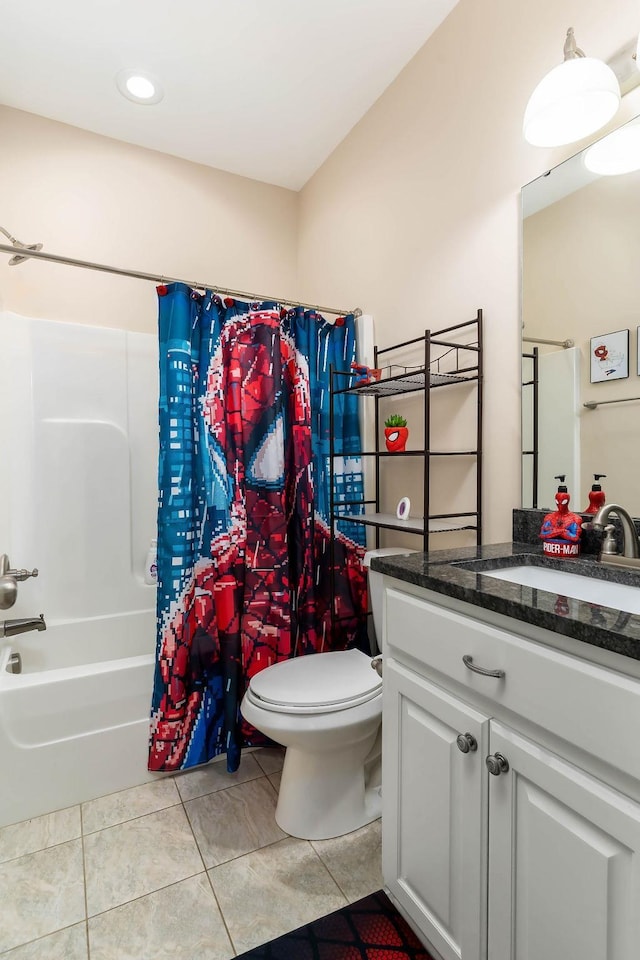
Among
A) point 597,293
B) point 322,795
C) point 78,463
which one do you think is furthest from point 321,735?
point 78,463

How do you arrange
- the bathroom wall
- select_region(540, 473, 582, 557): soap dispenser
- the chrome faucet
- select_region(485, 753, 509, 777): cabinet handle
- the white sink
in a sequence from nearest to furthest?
1. select_region(485, 753, 509, 777): cabinet handle
2. the white sink
3. the chrome faucet
4. select_region(540, 473, 582, 557): soap dispenser
5. the bathroom wall

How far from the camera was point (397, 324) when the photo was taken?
197 cm

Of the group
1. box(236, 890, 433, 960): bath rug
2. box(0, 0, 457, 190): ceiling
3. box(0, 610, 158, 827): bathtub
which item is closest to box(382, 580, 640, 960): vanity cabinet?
box(236, 890, 433, 960): bath rug

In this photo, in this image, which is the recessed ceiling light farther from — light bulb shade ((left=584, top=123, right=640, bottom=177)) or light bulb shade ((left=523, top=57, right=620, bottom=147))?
light bulb shade ((left=584, top=123, right=640, bottom=177))

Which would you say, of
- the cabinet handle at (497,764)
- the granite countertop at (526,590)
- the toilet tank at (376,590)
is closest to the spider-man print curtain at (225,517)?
the toilet tank at (376,590)

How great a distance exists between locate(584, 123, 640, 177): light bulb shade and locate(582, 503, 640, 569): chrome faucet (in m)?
0.81

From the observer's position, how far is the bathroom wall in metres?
2.08

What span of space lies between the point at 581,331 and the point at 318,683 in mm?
1258

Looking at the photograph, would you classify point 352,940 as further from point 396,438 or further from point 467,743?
point 396,438

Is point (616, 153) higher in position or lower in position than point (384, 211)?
lower

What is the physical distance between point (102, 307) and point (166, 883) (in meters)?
2.19

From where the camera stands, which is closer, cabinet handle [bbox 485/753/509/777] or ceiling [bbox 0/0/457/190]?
cabinet handle [bbox 485/753/509/777]

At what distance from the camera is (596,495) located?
48.8 inches

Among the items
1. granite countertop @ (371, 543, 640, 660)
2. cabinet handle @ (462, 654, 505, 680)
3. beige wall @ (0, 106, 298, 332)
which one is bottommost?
cabinet handle @ (462, 654, 505, 680)
